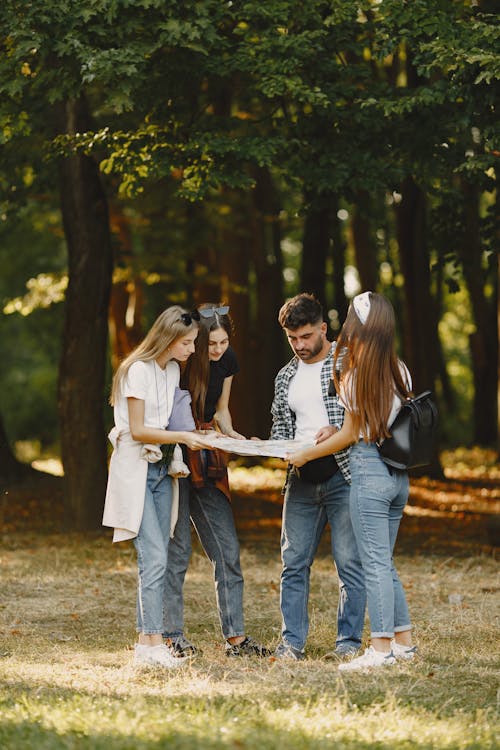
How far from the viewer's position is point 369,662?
235 inches

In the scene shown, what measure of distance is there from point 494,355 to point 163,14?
16.5 meters

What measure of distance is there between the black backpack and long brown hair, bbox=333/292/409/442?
0.06m

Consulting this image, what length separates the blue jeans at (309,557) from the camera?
652 cm

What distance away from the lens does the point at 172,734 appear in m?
4.56

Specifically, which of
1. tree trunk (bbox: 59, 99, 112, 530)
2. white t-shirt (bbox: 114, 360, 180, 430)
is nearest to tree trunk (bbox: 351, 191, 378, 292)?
tree trunk (bbox: 59, 99, 112, 530)

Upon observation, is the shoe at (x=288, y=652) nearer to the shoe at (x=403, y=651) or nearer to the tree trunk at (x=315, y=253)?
the shoe at (x=403, y=651)

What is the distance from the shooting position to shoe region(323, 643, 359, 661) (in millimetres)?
6480

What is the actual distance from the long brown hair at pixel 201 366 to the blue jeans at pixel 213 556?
0.50 meters

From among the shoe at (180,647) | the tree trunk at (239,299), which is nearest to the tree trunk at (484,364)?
the tree trunk at (239,299)

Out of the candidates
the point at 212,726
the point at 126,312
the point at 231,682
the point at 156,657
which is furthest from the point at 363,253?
the point at 212,726

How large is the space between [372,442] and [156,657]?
1676 millimetres

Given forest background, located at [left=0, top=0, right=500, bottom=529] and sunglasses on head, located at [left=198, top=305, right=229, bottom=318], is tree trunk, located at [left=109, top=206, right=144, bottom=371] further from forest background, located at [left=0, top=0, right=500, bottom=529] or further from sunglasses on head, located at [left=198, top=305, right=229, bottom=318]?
sunglasses on head, located at [left=198, top=305, right=229, bottom=318]

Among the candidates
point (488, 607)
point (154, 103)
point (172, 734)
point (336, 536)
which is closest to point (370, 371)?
point (336, 536)

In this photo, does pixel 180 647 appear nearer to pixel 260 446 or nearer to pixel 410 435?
pixel 260 446
